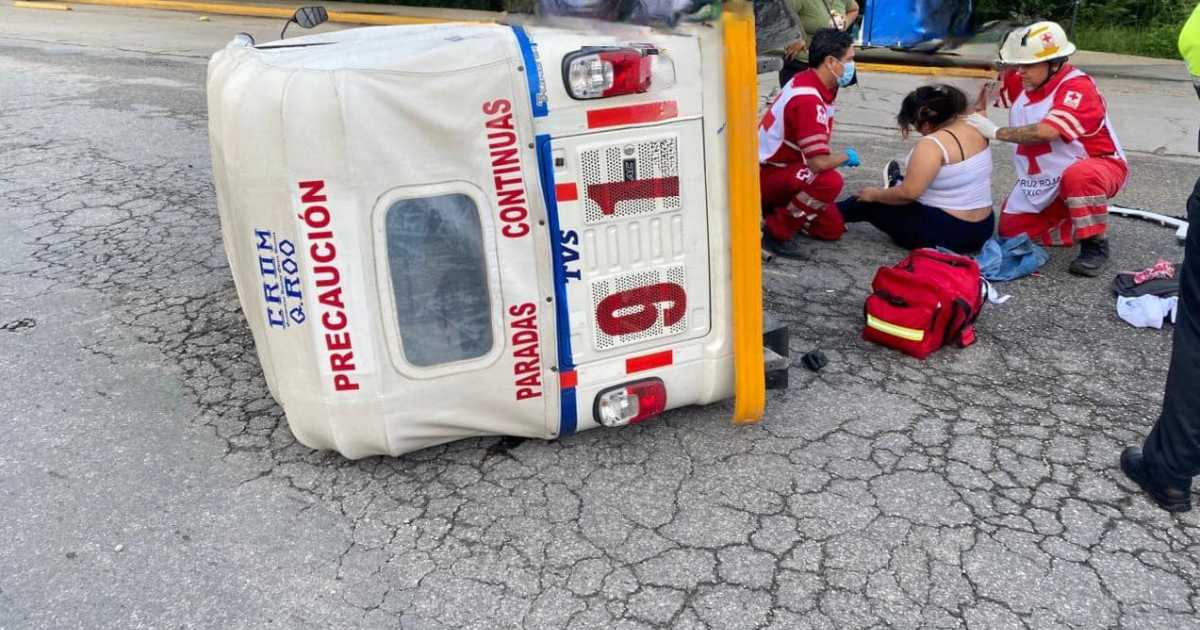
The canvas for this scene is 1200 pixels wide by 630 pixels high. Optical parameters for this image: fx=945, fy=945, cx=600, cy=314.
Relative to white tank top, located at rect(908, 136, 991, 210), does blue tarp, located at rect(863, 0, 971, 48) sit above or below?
above

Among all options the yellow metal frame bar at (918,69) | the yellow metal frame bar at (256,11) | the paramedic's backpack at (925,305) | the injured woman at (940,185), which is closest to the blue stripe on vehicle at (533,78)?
the paramedic's backpack at (925,305)

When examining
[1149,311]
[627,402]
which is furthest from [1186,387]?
[627,402]

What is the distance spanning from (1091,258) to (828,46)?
180cm

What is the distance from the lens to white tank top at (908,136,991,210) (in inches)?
194

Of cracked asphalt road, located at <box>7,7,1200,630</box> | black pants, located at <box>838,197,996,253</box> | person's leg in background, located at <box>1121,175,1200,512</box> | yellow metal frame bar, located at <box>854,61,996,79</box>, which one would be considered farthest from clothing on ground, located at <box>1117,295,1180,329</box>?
yellow metal frame bar, located at <box>854,61,996,79</box>

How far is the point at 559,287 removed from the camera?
3.12 metres

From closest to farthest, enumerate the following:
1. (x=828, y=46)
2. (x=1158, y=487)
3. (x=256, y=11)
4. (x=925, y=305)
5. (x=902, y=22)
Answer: (x=1158, y=487), (x=925, y=305), (x=828, y=46), (x=902, y=22), (x=256, y=11)

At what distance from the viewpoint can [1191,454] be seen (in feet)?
9.80

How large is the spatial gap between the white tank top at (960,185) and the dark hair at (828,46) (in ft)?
2.28

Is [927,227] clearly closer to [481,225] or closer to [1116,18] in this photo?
[481,225]

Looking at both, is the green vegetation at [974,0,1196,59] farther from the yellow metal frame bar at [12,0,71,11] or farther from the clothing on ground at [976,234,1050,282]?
the yellow metal frame bar at [12,0,71,11]

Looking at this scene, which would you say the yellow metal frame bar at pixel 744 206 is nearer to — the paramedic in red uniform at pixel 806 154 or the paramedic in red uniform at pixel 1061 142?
the paramedic in red uniform at pixel 806 154

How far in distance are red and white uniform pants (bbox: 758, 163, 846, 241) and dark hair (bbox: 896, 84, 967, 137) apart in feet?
1.65

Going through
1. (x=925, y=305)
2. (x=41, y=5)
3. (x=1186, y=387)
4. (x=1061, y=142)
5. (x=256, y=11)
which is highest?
(x=41, y=5)
